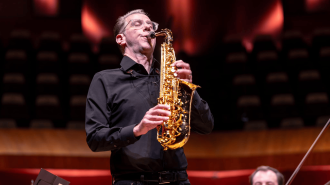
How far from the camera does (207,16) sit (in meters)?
2.84

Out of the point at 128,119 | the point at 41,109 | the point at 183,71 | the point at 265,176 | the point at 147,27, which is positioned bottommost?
the point at 265,176

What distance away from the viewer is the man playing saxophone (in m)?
0.68

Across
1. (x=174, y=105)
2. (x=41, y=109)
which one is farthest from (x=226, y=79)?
(x=174, y=105)

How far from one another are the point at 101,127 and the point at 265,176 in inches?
29.6

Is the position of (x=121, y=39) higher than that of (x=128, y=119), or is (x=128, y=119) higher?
(x=121, y=39)

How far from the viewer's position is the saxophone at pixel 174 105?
701mm

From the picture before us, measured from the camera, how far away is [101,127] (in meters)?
0.72

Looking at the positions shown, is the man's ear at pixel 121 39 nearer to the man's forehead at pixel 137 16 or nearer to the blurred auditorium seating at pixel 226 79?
the man's forehead at pixel 137 16

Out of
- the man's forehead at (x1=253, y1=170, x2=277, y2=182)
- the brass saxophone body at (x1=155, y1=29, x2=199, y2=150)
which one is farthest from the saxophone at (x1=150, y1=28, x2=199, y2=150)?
the man's forehead at (x1=253, y1=170, x2=277, y2=182)

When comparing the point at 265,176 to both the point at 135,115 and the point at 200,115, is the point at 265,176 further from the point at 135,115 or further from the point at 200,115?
the point at 135,115

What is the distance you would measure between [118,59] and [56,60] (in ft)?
1.50

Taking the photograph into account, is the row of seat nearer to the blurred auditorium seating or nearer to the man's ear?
the blurred auditorium seating

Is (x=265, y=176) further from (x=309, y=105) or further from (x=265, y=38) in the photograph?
(x=265, y=38)

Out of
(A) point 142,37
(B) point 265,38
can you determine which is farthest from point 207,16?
(A) point 142,37
